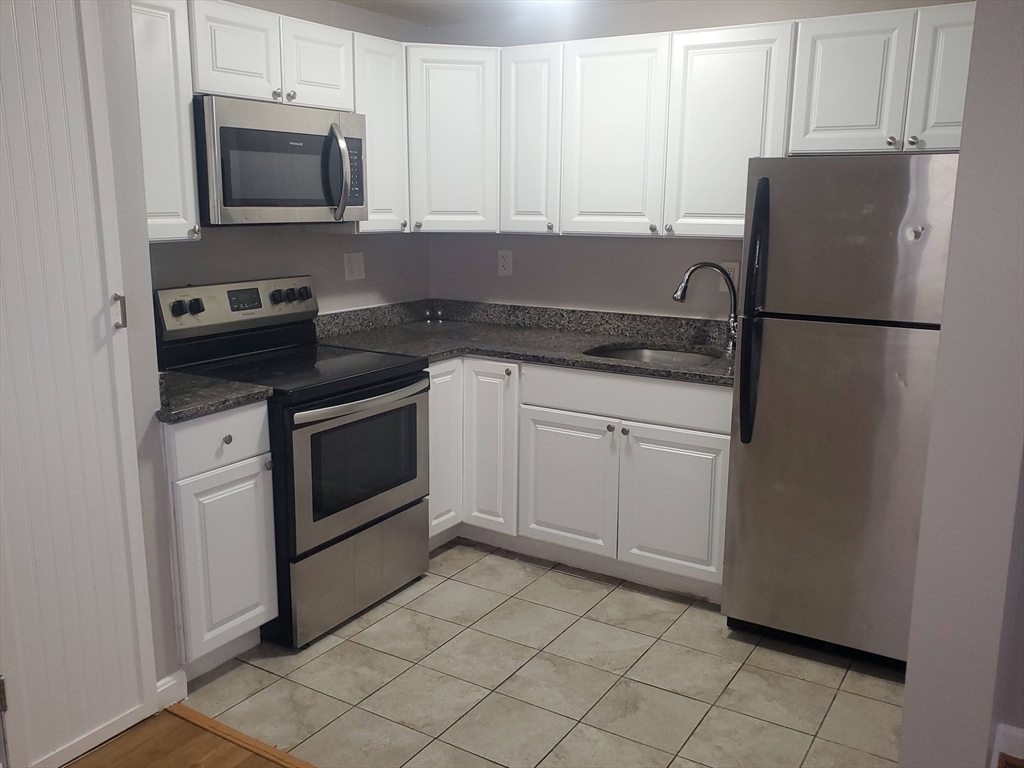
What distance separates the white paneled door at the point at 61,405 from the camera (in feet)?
6.36

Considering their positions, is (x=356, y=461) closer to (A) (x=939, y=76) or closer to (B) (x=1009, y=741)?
(B) (x=1009, y=741)

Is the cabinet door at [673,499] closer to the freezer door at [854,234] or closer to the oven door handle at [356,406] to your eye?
the freezer door at [854,234]

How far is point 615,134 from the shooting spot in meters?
3.18

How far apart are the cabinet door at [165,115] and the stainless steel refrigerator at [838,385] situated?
1.72m

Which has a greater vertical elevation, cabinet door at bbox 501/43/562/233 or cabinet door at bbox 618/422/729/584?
cabinet door at bbox 501/43/562/233

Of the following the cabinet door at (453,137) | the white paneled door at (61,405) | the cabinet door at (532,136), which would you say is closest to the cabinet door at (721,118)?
the cabinet door at (532,136)

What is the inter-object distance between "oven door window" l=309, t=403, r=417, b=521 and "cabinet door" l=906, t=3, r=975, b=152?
1.92 meters

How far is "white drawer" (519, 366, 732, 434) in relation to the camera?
115 inches

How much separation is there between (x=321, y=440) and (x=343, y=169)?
98 centimetres

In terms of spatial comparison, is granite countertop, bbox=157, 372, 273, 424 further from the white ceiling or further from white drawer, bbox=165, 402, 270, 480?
the white ceiling

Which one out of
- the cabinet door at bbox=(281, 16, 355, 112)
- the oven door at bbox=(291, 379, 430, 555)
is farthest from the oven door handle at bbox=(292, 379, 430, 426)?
the cabinet door at bbox=(281, 16, 355, 112)

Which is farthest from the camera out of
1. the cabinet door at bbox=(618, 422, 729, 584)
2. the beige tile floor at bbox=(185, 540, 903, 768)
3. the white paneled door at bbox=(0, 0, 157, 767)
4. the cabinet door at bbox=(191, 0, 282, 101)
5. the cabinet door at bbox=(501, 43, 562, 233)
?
the cabinet door at bbox=(501, 43, 562, 233)

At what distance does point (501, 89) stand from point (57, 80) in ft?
5.94

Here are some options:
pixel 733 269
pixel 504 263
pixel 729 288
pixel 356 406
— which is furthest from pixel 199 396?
pixel 733 269
